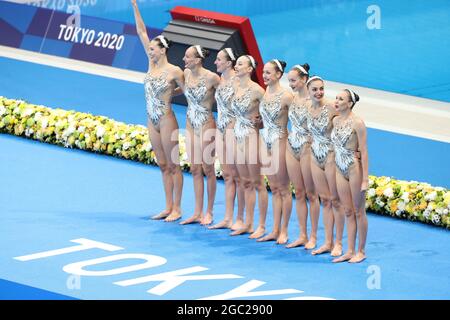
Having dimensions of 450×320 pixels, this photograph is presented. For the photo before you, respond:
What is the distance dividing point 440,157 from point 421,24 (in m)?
6.13

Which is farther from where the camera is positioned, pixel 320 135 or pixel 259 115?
pixel 259 115

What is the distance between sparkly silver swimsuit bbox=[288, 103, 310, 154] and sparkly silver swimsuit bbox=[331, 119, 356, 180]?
344 mm

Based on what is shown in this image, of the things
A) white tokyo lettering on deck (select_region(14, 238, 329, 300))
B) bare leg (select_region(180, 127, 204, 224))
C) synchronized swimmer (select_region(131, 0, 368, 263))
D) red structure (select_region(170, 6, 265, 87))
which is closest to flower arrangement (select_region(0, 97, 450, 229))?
synchronized swimmer (select_region(131, 0, 368, 263))

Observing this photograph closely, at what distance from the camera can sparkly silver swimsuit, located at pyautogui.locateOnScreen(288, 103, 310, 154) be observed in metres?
12.2

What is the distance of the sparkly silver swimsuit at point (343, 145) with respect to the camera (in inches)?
A: 466

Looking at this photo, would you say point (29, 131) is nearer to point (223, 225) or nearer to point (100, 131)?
point (100, 131)

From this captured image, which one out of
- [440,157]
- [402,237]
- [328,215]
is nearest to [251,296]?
[328,215]

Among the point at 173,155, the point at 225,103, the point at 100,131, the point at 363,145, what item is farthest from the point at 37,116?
the point at 363,145

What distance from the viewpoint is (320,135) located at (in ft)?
39.7

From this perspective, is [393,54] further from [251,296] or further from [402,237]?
[251,296]

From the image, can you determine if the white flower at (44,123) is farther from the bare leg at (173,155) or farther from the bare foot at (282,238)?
the bare foot at (282,238)

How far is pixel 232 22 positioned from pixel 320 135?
15.6 feet

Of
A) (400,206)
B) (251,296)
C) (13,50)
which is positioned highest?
(13,50)

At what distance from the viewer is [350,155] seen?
39.1 feet
